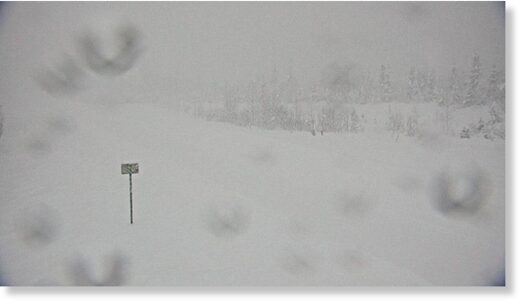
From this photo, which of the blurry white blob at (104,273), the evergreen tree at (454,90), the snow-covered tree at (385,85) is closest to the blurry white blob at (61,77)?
the blurry white blob at (104,273)

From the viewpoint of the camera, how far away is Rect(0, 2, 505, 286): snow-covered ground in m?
2.45

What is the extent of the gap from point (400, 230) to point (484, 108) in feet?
3.82

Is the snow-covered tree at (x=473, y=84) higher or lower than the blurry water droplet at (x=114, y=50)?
lower

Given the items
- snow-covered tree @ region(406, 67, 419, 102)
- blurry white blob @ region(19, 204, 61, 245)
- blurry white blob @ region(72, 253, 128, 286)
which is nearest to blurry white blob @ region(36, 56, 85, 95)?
blurry white blob @ region(19, 204, 61, 245)

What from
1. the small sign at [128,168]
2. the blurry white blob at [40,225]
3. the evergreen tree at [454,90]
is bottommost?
the blurry white blob at [40,225]

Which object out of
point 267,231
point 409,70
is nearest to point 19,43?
point 267,231

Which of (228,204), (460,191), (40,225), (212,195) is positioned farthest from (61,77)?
(460,191)

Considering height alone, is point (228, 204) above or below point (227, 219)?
above

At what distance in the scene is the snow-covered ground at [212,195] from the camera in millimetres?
2451

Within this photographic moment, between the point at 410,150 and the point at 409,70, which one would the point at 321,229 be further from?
the point at 409,70

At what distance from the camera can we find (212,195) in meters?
2.83

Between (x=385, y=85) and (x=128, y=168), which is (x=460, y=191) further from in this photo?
(x=128, y=168)

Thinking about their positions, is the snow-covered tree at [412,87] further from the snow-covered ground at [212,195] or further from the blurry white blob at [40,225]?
the blurry white blob at [40,225]

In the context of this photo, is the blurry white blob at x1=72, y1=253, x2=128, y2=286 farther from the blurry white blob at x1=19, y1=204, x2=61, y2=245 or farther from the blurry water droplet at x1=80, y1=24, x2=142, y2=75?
the blurry water droplet at x1=80, y1=24, x2=142, y2=75
